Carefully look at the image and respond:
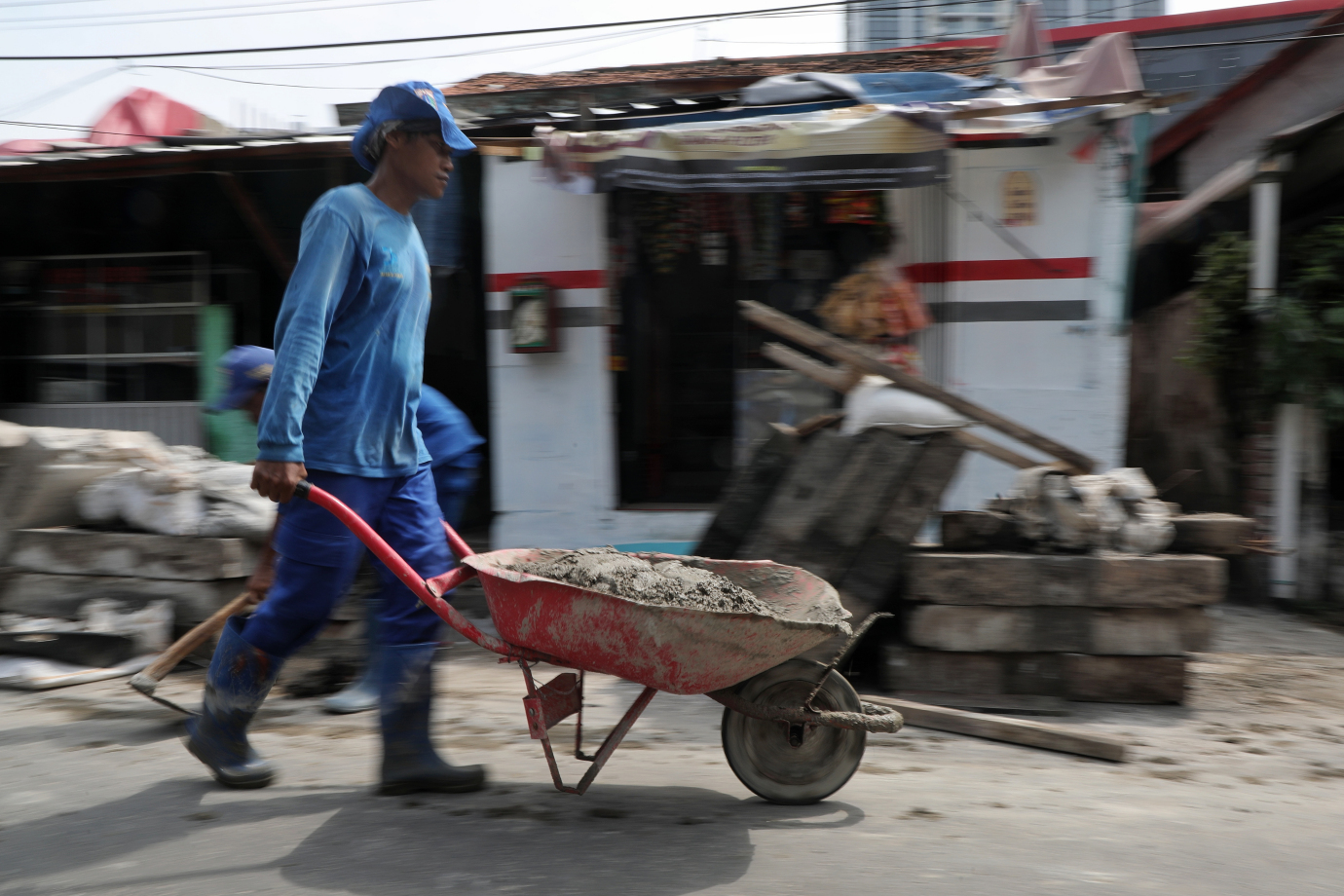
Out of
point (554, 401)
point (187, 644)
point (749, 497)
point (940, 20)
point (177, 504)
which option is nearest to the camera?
point (187, 644)

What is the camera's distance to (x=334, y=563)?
255cm

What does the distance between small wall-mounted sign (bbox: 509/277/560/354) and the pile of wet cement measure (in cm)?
389

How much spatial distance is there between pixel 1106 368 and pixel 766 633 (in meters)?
4.53

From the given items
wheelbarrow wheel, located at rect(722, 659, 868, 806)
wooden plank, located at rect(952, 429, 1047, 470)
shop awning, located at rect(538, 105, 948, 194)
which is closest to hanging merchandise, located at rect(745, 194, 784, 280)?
shop awning, located at rect(538, 105, 948, 194)

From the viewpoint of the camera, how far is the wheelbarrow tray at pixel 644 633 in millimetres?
2217

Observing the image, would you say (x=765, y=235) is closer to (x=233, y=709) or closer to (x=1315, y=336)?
(x=1315, y=336)

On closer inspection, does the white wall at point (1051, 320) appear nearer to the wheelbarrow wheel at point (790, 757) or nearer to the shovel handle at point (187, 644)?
the wheelbarrow wheel at point (790, 757)

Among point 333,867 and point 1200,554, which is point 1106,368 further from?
point 333,867

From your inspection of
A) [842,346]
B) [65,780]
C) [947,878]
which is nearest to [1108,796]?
[947,878]

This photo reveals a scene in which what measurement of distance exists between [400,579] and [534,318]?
13.7ft

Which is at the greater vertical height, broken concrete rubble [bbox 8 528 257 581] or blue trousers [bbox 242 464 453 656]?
blue trousers [bbox 242 464 453 656]

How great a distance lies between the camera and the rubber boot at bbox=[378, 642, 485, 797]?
8.63ft

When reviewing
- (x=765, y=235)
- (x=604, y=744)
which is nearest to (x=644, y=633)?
(x=604, y=744)

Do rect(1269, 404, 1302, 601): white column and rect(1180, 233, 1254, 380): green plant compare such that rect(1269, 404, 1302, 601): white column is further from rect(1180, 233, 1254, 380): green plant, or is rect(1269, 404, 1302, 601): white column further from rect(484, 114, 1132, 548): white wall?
rect(484, 114, 1132, 548): white wall
